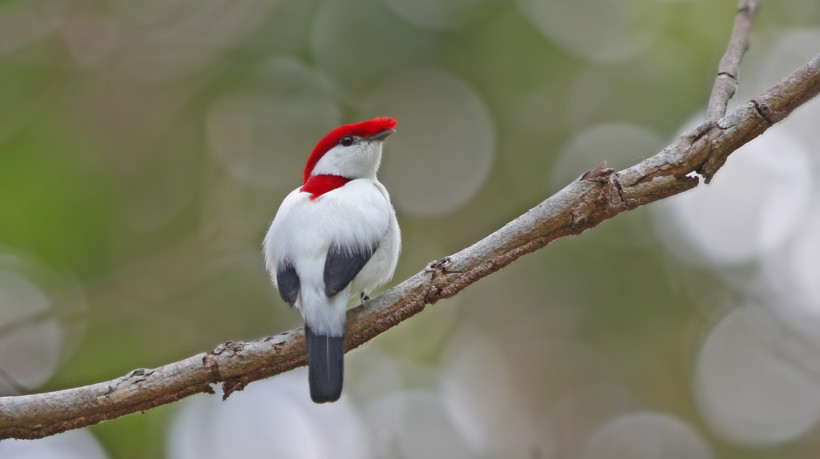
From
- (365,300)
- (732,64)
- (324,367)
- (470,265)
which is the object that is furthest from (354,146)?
(732,64)

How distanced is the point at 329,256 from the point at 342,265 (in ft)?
0.30

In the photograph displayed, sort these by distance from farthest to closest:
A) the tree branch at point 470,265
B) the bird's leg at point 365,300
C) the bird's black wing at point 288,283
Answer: the bird's black wing at point 288,283 → the bird's leg at point 365,300 → the tree branch at point 470,265

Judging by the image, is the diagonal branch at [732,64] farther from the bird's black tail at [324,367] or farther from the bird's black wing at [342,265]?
the bird's black tail at [324,367]

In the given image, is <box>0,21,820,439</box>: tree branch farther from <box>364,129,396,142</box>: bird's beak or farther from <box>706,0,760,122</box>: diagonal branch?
<box>364,129,396,142</box>: bird's beak

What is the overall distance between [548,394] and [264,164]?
307 cm

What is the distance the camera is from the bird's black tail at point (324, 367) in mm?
3033

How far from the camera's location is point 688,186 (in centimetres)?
306

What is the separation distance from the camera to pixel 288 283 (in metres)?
3.49

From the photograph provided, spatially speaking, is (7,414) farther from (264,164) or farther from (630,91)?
(630,91)

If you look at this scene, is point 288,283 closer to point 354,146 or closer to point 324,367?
point 324,367

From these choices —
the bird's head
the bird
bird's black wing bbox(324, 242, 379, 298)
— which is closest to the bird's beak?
the bird's head

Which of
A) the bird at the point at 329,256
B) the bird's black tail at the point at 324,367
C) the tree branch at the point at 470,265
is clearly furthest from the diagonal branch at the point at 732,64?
the bird's black tail at the point at 324,367

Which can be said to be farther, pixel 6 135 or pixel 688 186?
pixel 6 135

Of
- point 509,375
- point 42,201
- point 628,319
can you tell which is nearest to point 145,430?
point 42,201
